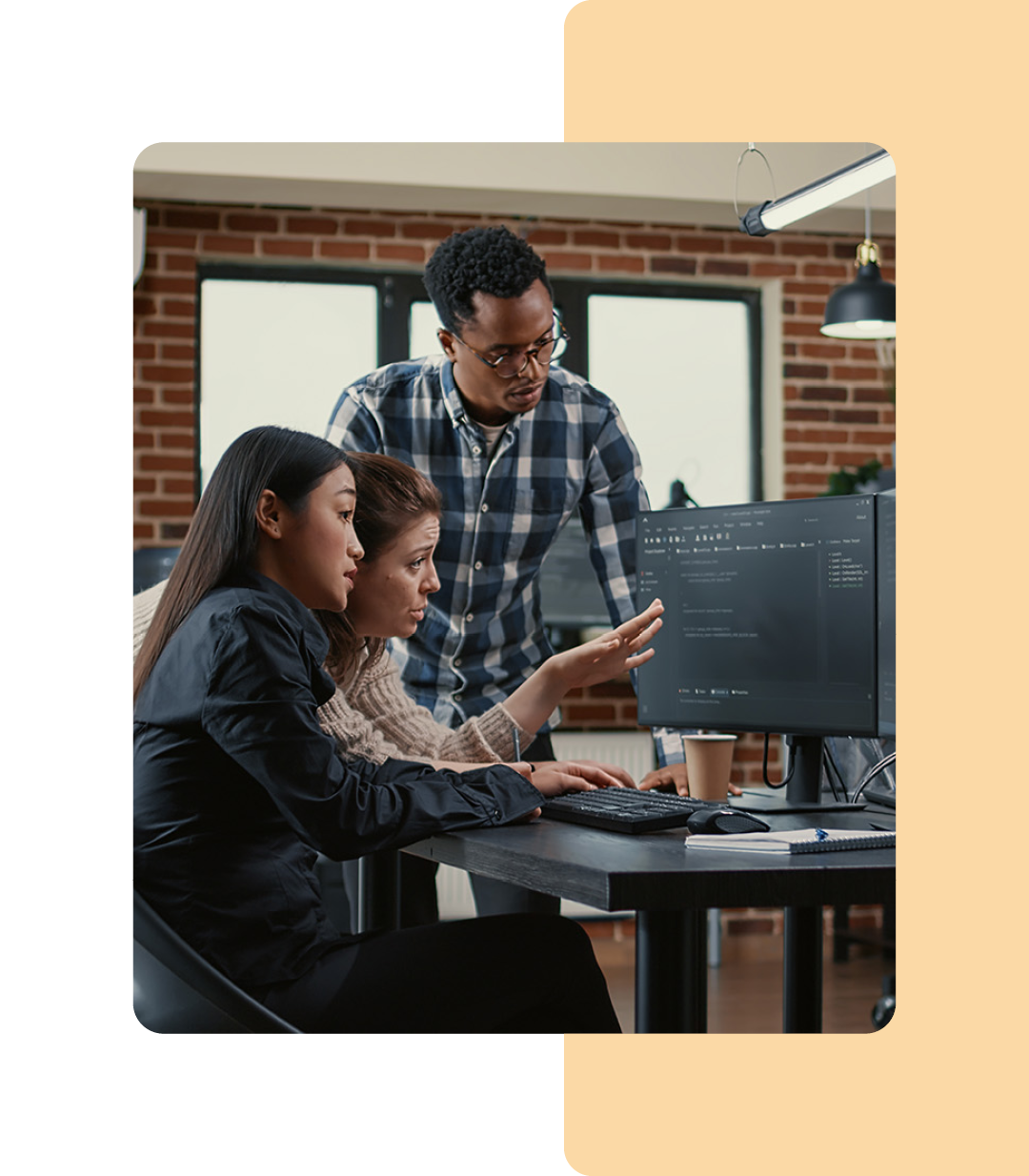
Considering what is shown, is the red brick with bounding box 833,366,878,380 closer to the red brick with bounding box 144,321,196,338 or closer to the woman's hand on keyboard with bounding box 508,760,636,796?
the woman's hand on keyboard with bounding box 508,760,636,796

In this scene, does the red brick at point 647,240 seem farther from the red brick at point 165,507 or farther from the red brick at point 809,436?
the red brick at point 165,507

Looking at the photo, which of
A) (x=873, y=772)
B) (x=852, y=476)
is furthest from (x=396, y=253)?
(x=873, y=772)

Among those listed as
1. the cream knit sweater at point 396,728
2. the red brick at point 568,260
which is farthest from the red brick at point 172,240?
the cream knit sweater at point 396,728

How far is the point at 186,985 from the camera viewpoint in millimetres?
1323

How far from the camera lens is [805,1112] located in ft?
4.79

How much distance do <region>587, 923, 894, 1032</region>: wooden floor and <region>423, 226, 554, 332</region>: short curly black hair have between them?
3.09 ft

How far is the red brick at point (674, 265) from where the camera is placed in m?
1.75

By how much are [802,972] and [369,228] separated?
3.99 ft

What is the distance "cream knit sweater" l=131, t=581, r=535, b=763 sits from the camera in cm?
155

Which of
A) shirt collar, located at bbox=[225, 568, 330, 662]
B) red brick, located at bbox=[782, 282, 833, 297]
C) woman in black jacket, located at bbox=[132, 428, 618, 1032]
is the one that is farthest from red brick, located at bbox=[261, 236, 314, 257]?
red brick, located at bbox=[782, 282, 833, 297]

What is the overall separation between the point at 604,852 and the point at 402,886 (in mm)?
432
